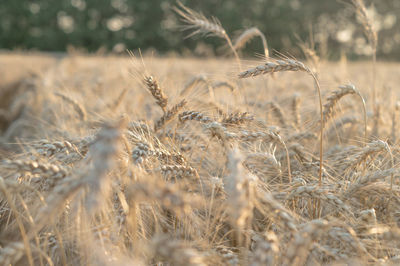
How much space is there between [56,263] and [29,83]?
393 centimetres

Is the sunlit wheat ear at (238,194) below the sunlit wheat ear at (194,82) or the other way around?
below

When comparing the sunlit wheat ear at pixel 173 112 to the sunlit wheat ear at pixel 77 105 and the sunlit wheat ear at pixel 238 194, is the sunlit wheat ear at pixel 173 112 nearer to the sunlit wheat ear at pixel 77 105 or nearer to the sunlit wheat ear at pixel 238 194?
the sunlit wheat ear at pixel 238 194

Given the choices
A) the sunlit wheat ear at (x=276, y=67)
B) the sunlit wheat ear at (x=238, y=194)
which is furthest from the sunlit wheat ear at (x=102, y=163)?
the sunlit wheat ear at (x=276, y=67)

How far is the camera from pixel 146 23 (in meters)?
23.1

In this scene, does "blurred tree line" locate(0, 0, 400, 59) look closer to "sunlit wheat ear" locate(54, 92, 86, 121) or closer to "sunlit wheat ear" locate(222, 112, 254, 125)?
"sunlit wheat ear" locate(54, 92, 86, 121)

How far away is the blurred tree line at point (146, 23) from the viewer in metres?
21.3

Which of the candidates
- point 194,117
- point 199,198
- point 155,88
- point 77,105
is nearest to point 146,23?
point 77,105

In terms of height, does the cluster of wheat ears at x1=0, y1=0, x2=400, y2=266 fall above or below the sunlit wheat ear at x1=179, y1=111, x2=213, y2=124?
below

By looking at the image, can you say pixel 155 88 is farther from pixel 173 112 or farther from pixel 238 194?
pixel 238 194

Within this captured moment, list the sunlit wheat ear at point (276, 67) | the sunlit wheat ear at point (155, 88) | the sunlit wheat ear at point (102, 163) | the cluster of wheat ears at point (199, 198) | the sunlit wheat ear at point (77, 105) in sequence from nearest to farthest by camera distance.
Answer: the sunlit wheat ear at point (102, 163) → the cluster of wheat ears at point (199, 198) → the sunlit wheat ear at point (276, 67) → the sunlit wheat ear at point (155, 88) → the sunlit wheat ear at point (77, 105)

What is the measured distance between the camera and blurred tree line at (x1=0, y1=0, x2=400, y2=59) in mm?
21266

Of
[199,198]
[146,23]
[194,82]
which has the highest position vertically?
[146,23]

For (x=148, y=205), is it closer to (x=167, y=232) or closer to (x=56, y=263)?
(x=167, y=232)

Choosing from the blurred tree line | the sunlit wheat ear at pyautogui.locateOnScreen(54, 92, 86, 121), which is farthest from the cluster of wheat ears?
the blurred tree line
